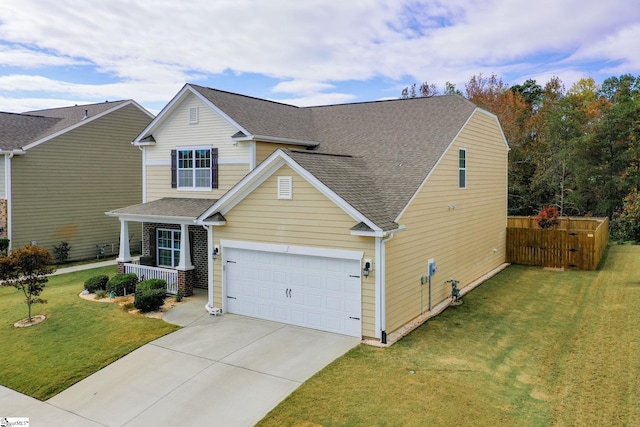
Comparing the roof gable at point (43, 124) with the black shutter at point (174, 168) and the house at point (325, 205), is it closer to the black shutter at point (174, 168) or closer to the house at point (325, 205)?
the house at point (325, 205)

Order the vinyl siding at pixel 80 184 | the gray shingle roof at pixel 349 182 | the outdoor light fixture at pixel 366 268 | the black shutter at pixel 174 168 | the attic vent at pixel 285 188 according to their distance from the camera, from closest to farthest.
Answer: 1. the outdoor light fixture at pixel 366 268
2. the gray shingle roof at pixel 349 182
3. the attic vent at pixel 285 188
4. the black shutter at pixel 174 168
5. the vinyl siding at pixel 80 184

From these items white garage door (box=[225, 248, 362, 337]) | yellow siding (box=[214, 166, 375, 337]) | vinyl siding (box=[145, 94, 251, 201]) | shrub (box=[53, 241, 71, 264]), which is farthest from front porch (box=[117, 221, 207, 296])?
shrub (box=[53, 241, 71, 264])

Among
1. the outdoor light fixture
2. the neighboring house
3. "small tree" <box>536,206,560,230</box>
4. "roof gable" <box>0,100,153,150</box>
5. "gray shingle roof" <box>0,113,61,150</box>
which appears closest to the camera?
the outdoor light fixture

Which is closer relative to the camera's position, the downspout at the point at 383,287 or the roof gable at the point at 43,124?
the downspout at the point at 383,287

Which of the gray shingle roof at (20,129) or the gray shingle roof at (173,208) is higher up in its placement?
the gray shingle roof at (20,129)

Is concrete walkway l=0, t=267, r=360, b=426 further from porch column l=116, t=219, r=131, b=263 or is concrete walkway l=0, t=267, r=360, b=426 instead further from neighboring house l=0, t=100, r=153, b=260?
neighboring house l=0, t=100, r=153, b=260

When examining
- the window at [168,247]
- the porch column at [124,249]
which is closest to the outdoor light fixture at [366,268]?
the window at [168,247]

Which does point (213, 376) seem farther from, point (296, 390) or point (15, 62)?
point (15, 62)
